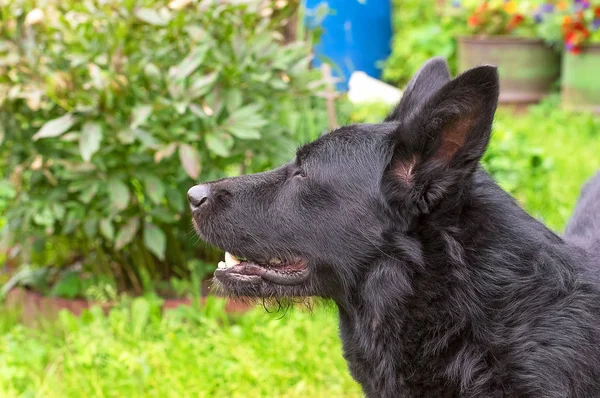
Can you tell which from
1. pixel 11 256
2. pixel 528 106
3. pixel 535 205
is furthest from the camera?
pixel 528 106

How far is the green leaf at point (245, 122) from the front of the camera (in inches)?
146

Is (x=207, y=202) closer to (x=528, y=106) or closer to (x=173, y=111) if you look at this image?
(x=173, y=111)

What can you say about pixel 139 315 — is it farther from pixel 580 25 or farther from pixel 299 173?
pixel 580 25

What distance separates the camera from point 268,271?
2.62 m

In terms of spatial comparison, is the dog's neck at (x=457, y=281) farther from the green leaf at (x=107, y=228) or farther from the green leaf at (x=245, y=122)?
the green leaf at (x=107, y=228)

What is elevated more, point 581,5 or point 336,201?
point 336,201

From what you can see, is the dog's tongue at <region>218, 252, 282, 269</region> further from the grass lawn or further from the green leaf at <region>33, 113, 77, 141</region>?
the green leaf at <region>33, 113, 77, 141</region>

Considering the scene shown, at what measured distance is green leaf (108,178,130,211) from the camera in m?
3.72

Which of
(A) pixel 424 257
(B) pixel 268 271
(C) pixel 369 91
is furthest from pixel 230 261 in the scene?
(C) pixel 369 91

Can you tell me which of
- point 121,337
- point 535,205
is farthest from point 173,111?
point 535,205

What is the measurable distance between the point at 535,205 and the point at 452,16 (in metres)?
5.22

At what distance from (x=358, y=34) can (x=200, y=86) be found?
6600mm

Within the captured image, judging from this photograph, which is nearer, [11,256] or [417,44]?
[11,256]

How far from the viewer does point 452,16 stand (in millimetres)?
9898
